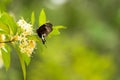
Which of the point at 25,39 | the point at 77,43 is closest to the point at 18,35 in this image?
the point at 25,39

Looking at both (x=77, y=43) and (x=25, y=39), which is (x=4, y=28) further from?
(x=77, y=43)

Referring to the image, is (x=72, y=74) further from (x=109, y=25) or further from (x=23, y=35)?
(x=23, y=35)

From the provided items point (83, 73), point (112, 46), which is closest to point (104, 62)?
point (83, 73)

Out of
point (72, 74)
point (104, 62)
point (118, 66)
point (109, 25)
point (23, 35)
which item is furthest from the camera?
point (109, 25)

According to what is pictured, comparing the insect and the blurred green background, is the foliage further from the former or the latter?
the blurred green background

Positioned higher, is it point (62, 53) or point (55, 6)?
point (55, 6)
